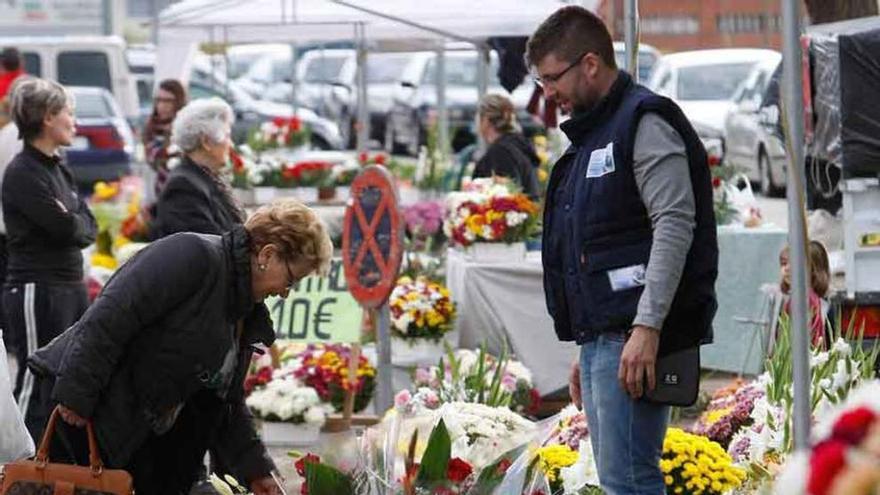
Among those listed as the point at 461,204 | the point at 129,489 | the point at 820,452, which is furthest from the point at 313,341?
the point at 820,452

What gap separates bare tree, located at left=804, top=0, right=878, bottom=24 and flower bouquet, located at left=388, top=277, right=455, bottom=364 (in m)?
2.57

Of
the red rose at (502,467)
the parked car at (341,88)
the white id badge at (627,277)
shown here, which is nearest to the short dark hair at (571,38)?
the white id badge at (627,277)

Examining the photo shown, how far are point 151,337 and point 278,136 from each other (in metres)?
11.7

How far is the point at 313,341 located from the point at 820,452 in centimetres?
690

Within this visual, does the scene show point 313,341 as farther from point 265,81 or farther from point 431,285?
point 265,81

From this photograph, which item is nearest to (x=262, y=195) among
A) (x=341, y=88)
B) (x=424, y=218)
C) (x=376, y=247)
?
(x=424, y=218)

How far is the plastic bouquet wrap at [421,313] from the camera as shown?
34.1 ft

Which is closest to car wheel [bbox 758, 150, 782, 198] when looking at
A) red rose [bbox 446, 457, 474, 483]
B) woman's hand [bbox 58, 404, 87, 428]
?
woman's hand [bbox 58, 404, 87, 428]

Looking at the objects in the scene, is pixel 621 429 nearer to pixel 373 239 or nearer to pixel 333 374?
pixel 373 239

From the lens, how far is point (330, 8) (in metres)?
14.0

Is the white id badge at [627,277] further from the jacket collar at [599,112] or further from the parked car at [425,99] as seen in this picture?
the parked car at [425,99]

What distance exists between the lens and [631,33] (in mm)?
6270

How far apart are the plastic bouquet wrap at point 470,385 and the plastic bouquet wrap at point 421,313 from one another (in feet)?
3.69

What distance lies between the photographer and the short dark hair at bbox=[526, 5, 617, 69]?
497 cm
